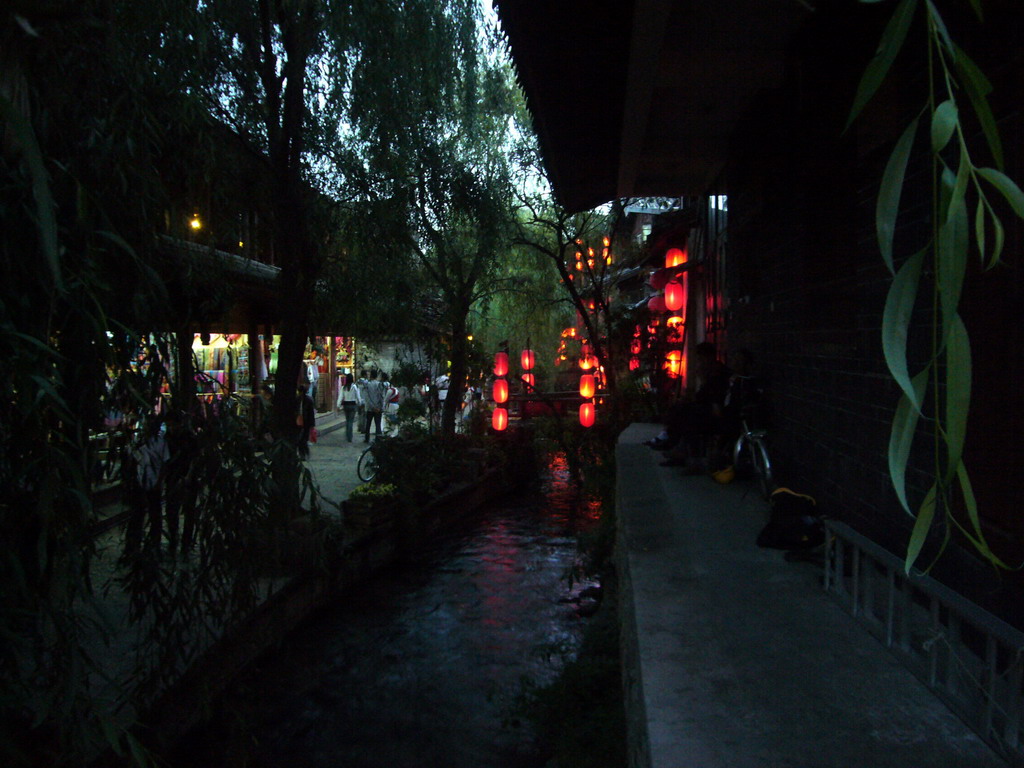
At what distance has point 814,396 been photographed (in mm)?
5555

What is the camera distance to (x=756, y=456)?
6273 mm

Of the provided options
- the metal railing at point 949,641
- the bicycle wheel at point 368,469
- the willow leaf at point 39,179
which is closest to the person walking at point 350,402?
the bicycle wheel at point 368,469

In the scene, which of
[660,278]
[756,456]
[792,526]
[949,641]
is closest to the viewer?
[949,641]

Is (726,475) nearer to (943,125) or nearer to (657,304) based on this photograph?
(943,125)

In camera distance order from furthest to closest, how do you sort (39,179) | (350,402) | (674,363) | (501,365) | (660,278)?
1. (350,402)
2. (501,365)
3. (674,363)
4. (660,278)
5. (39,179)

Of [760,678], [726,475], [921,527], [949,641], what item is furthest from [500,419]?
[921,527]

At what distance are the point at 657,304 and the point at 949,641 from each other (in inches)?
459

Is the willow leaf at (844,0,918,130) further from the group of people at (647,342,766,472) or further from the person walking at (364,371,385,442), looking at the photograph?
the person walking at (364,371,385,442)

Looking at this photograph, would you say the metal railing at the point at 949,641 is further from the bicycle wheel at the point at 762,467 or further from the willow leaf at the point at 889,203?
the bicycle wheel at the point at 762,467

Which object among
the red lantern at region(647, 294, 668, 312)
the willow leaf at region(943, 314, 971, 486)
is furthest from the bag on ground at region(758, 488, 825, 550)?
the red lantern at region(647, 294, 668, 312)

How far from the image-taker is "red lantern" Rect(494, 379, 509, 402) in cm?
1531

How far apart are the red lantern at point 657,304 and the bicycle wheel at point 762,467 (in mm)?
7617

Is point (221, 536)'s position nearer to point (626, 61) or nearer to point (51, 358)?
point (51, 358)

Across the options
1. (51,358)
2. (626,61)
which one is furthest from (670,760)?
(626,61)
